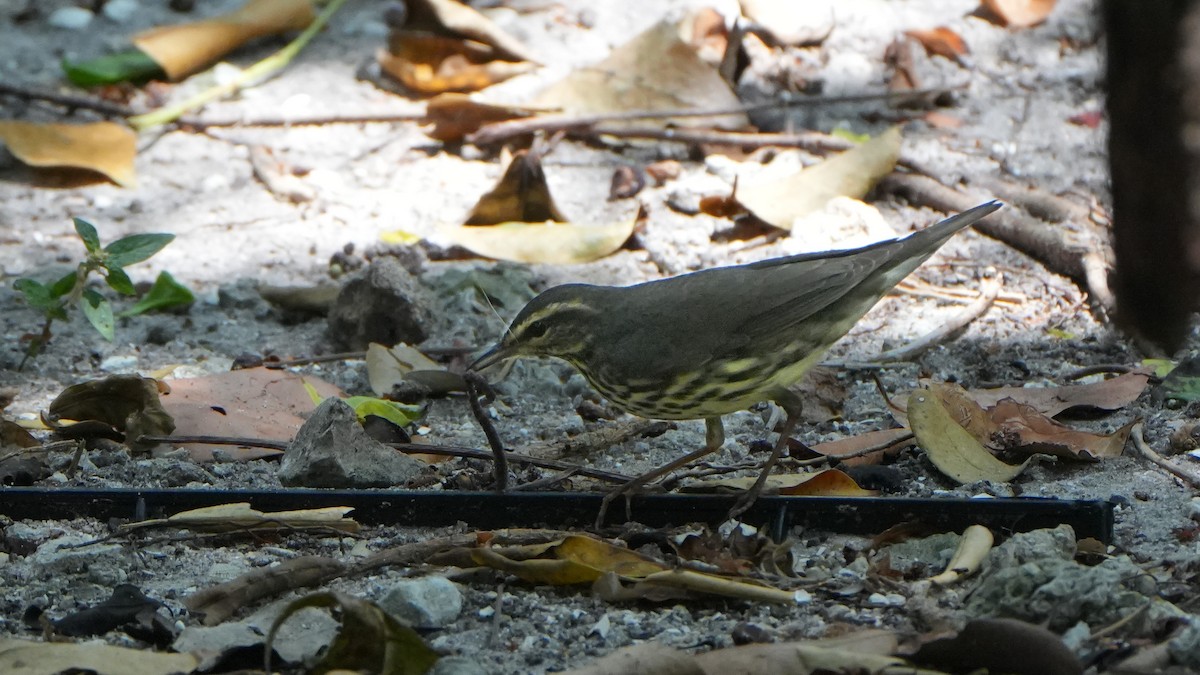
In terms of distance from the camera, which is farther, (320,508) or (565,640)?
(320,508)

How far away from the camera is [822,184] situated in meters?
6.00

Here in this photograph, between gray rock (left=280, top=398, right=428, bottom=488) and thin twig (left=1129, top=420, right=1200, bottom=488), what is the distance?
192 centimetres

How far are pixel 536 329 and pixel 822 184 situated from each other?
2.22m

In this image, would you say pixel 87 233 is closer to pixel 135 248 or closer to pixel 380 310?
pixel 135 248

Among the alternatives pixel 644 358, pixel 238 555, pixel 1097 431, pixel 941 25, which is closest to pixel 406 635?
pixel 238 555

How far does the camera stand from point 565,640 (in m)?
2.92

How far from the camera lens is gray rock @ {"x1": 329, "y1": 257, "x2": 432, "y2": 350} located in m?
5.01

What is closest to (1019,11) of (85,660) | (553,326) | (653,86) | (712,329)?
(653,86)

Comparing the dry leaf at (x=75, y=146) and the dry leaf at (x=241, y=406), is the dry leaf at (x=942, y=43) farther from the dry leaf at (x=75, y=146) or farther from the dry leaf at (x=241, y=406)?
the dry leaf at (x=241, y=406)

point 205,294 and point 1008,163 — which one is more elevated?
point 1008,163

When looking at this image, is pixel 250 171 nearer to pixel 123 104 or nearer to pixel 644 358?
pixel 123 104

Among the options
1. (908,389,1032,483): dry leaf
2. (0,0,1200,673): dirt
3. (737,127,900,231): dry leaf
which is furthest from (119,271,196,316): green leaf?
(908,389,1032,483): dry leaf

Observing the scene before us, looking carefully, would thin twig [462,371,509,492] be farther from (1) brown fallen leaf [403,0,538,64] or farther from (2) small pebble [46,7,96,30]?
(2) small pebble [46,7,96,30]

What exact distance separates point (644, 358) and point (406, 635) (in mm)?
1501
